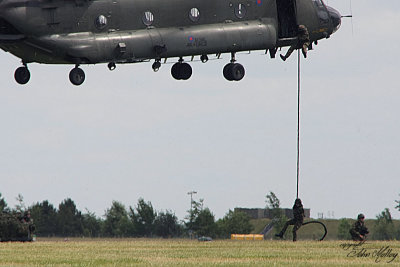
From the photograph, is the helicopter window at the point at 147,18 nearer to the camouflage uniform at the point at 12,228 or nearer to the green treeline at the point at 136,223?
the camouflage uniform at the point at 12,228

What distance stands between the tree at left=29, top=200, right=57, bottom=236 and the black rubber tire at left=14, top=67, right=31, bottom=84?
240 ft

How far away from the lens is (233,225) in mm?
120250

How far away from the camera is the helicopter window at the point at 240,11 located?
163 feet

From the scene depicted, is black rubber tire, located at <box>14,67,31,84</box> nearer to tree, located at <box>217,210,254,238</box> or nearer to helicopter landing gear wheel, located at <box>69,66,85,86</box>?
helicopter landing gear wheel, located at <box>69,66,85,86</box>

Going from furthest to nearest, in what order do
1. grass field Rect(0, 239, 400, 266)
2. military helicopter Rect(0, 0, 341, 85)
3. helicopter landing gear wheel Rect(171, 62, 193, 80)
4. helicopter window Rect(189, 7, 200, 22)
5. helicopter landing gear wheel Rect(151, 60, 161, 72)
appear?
helicopter landing gear wheel Rect(171, 62, 193, 80) < helicopter window Rect(189, 7, 200, 22) < helicopter landing gear wheel Rect(151, 60, 161, 72) < military helicopter Rect(0, 0, 341, 85) < grass field Rect(0, 239, 400, 266)

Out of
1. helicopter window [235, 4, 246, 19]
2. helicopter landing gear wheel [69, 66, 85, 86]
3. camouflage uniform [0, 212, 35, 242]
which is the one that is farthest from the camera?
camouflage uniform [0, 212, 35, 242]

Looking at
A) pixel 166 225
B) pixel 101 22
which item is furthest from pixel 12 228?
pixel 166 225

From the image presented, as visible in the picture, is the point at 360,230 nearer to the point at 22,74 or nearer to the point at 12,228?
the point at 22,74

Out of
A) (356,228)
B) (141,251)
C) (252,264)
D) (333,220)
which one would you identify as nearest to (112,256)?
(141,251)

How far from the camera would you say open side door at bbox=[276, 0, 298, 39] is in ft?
169

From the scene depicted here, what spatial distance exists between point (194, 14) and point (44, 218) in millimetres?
79056

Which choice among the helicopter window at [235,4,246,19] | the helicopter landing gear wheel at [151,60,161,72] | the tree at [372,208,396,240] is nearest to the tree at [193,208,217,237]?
the tree at [372,208,396,240]

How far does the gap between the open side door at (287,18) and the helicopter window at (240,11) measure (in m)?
A: 2.61

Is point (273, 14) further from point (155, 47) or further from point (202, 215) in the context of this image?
point (202, 215)
